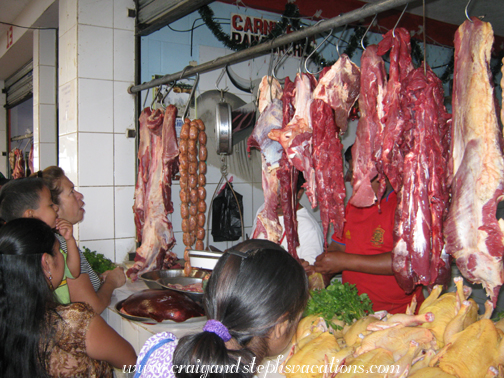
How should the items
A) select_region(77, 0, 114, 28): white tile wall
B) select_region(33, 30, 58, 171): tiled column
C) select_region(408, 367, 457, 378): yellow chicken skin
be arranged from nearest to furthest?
select_region(408, 367, 457, 378): yellow chicken skin → select_region(77, 0, 114, 28): white tile wall → select_region(33, 30, 58, 171): tiled column

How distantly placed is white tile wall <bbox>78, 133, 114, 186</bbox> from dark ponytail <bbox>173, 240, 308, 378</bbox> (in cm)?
311

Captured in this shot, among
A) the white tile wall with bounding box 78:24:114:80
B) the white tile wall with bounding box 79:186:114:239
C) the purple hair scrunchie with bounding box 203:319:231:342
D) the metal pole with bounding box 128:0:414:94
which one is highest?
the white tile wall with bounding box 78:24:114:80

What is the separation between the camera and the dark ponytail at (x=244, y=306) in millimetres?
1112

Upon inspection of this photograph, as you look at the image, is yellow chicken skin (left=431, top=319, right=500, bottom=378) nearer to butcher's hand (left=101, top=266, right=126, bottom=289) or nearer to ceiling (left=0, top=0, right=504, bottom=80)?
butcher's hand (left=101, top=266, right=126, bottom=289)

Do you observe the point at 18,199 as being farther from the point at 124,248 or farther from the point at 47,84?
the point at 47,84

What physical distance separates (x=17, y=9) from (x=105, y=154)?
3413 millimetres

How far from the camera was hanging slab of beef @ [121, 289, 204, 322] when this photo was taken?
242cm

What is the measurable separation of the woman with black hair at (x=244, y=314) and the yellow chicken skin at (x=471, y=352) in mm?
634

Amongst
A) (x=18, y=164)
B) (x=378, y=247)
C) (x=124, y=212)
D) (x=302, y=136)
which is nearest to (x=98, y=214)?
(x=124, y=212)

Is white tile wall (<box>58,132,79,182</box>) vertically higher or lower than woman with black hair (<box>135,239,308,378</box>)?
higher

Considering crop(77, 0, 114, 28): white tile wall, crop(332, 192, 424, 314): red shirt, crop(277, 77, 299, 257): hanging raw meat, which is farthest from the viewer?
crop(77, 0, 114, 28): white tile wall

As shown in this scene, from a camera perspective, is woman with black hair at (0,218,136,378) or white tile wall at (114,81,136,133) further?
white tile wall at (114,81,136,133)

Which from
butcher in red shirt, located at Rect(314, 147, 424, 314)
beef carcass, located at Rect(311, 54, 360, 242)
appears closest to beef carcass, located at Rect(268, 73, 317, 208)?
beef carcass, located at Rect(311, 54, 360, 242)

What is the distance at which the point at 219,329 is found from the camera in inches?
45.6
